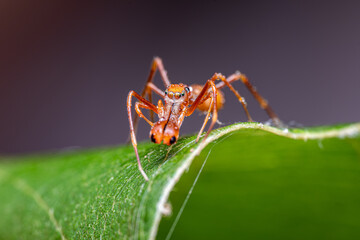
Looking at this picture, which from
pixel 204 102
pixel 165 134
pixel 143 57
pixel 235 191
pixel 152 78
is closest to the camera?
pixel 235 191

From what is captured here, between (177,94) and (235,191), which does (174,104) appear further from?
(235,191)

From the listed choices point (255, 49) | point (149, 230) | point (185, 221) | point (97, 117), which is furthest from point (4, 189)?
point (255, 49)

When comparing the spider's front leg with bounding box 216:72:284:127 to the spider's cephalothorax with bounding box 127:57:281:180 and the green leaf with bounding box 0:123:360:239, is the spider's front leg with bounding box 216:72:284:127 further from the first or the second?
the green leaf with bounding box 0:123:360:239

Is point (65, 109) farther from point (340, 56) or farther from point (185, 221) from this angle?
point (185, 221)

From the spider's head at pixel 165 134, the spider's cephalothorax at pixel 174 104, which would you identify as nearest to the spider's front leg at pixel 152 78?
the spider's cephalothorax at pixel 174 104

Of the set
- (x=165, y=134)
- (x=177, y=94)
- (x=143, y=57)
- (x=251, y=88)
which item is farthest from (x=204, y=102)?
(x=143, y=57)

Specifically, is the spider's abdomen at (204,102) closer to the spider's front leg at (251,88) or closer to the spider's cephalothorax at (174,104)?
the spider's cephalothorax at (174,104)
